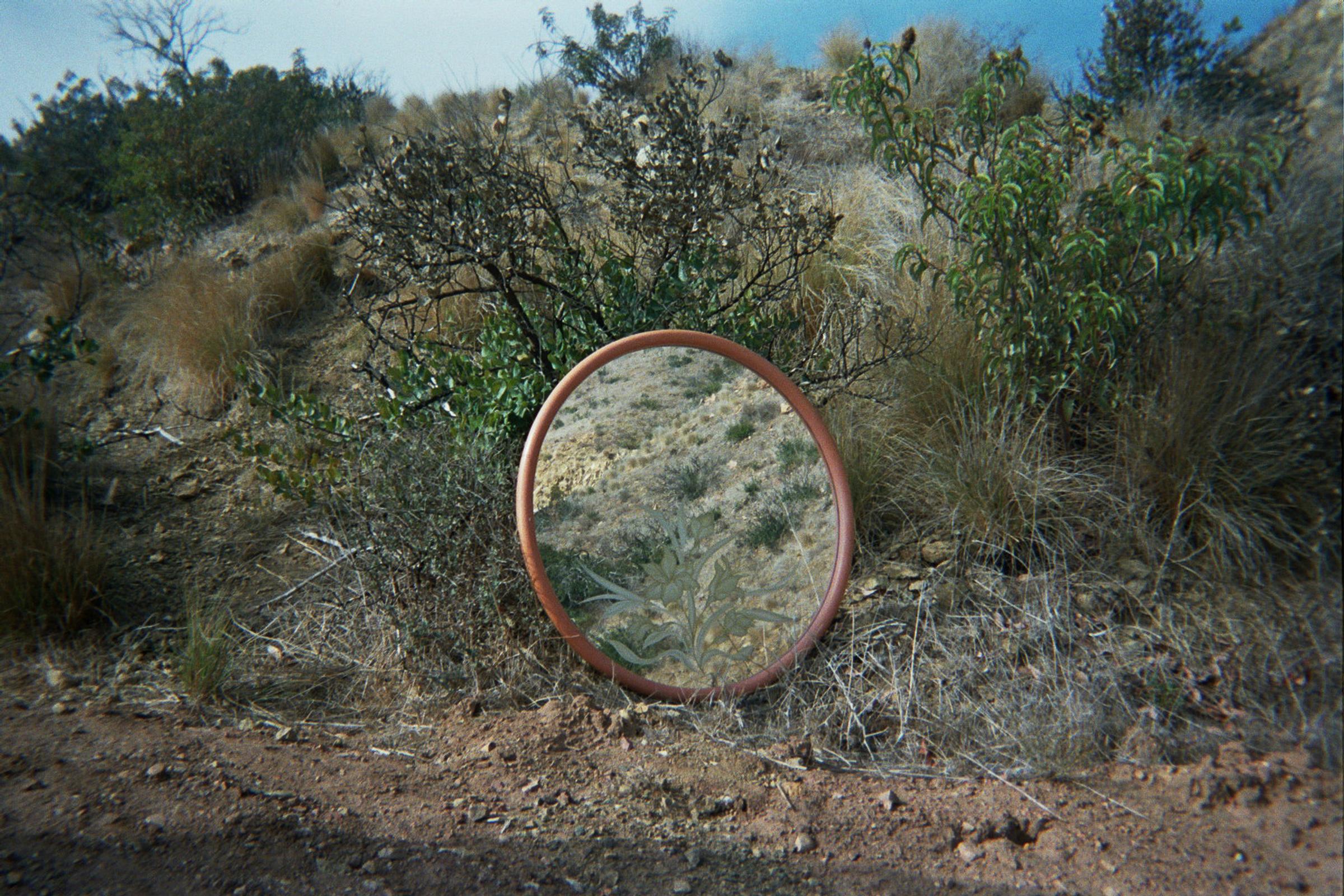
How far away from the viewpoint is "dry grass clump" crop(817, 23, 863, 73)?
1006 centimetres

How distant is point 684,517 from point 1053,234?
1840 millimetres

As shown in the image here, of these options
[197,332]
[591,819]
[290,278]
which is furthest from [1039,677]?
[290,278]

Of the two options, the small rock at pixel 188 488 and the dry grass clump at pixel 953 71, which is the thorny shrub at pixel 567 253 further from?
the dry grass clump at pixel 953 71

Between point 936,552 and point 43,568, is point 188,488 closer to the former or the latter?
point 43,568

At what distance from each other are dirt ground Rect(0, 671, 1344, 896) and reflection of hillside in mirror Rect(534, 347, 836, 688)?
377mm

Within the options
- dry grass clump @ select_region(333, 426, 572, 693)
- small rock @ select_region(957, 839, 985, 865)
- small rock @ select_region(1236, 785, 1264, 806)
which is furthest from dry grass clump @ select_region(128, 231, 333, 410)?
small rock @ select_region(1236, 785, 1264, 806)

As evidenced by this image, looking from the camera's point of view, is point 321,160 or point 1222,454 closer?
point 1222,454

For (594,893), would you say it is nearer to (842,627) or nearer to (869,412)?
(842,627)

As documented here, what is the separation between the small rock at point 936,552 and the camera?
3.38 m

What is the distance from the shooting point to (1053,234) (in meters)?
3.29

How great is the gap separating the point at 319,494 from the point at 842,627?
2.57 m

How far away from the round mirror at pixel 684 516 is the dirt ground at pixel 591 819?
1.16ft

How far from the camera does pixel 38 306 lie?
6711mm

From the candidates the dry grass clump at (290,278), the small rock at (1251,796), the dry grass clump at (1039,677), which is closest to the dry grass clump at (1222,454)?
the dry grass clump at (1039,677)
